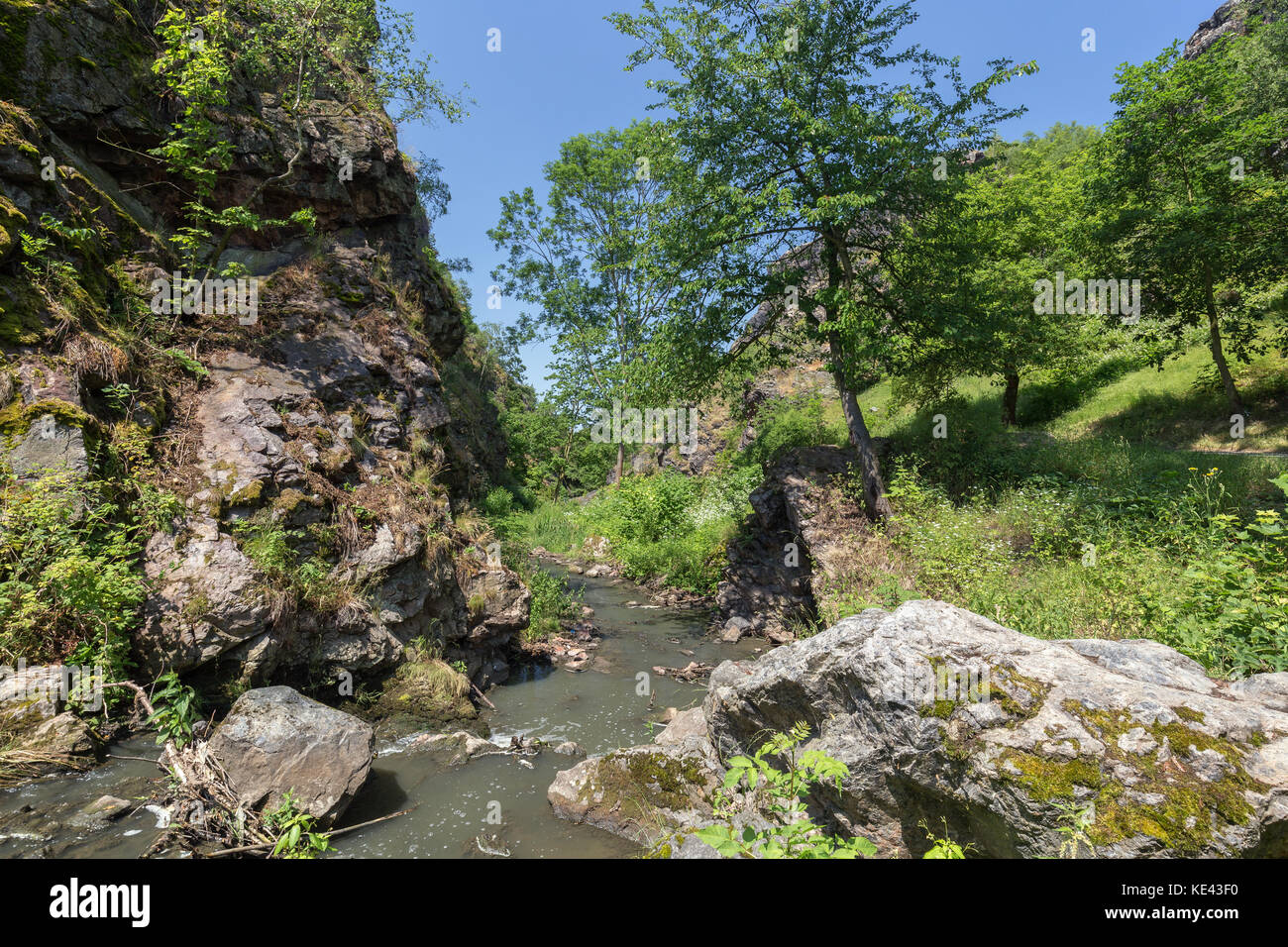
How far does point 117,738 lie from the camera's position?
A: 5637mm

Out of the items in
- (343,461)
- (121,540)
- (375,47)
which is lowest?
(121,540)

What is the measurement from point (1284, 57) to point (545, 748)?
45.0 metres

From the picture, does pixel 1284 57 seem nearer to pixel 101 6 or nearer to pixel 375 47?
pixel 375 47

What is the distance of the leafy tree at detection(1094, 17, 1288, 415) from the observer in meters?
12.3

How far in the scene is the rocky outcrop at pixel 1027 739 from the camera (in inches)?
115

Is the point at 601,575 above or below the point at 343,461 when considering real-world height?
below

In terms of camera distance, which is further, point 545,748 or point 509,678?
point 509,678

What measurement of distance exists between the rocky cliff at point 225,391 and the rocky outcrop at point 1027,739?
561cm

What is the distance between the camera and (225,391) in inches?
333

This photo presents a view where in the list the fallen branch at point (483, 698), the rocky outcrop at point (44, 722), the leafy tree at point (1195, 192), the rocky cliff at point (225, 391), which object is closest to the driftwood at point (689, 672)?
the rocky cliff at point (225, 391)

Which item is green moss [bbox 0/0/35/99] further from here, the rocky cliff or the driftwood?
the driftwood

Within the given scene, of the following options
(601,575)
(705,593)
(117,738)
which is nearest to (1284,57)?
(705,593)

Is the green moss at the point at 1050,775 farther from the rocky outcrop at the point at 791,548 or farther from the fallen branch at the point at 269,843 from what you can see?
the rocky outcrop at the point at 791,548
